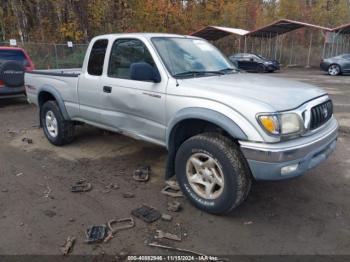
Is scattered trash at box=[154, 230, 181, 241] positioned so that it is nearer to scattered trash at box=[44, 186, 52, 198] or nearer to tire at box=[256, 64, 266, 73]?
scattered trash at box=[44, 186, 52, 198]

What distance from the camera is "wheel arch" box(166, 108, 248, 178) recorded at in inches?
131

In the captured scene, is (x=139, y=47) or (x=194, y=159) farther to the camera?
(x=139, y=47)

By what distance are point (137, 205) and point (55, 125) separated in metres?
2.84

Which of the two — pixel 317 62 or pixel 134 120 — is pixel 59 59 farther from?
pixel 317 62

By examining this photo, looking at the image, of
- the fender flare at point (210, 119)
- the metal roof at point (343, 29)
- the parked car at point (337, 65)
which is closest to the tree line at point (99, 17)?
the metal roof at point (343, 29)

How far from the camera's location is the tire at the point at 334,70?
2075cm

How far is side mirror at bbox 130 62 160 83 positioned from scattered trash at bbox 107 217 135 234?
153 cm

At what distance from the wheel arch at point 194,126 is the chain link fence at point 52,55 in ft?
45.5

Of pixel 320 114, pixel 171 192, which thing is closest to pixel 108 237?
pixel 171 192

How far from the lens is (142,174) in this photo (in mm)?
4770

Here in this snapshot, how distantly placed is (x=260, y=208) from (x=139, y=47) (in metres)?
2.43

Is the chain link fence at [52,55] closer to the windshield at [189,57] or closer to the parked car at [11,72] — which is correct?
the parked car at [11,72]

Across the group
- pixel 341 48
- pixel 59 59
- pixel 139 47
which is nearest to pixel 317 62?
pixel 341 48

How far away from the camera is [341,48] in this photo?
28109 mm
